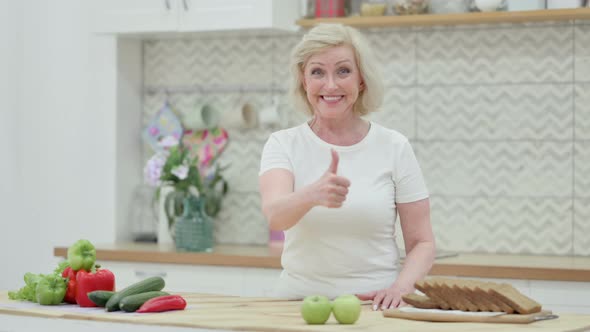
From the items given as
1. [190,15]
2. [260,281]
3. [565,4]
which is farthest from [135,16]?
[565,4]

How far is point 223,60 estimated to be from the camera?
4629 millimetres

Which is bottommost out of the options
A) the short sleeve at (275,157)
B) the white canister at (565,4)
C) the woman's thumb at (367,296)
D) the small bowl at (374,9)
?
the woman's thumb at (367,296)

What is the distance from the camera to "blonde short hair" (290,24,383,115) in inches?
105

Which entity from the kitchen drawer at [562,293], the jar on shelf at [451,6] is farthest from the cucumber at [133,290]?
the jar on shelf at [451,6]

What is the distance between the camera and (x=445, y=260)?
381cm

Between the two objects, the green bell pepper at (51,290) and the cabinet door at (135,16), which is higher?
the cabinet door at (135,16)

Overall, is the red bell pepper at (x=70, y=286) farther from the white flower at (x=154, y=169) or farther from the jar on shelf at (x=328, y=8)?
the jar on shelf at (x=328, y=8)

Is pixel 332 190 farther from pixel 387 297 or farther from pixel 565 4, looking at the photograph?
pixel 565 4

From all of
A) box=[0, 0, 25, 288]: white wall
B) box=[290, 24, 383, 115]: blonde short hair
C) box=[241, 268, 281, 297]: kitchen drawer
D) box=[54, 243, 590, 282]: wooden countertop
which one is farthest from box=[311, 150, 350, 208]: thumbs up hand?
box=[0, 0, 25, 288]: white wall

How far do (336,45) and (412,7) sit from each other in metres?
1.54

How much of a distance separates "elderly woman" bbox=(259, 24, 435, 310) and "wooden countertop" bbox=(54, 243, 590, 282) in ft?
3.25

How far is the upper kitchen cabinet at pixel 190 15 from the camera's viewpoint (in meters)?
4.16

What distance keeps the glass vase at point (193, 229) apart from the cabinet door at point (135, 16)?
0.74m

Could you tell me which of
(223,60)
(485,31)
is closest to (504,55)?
(485,31)
